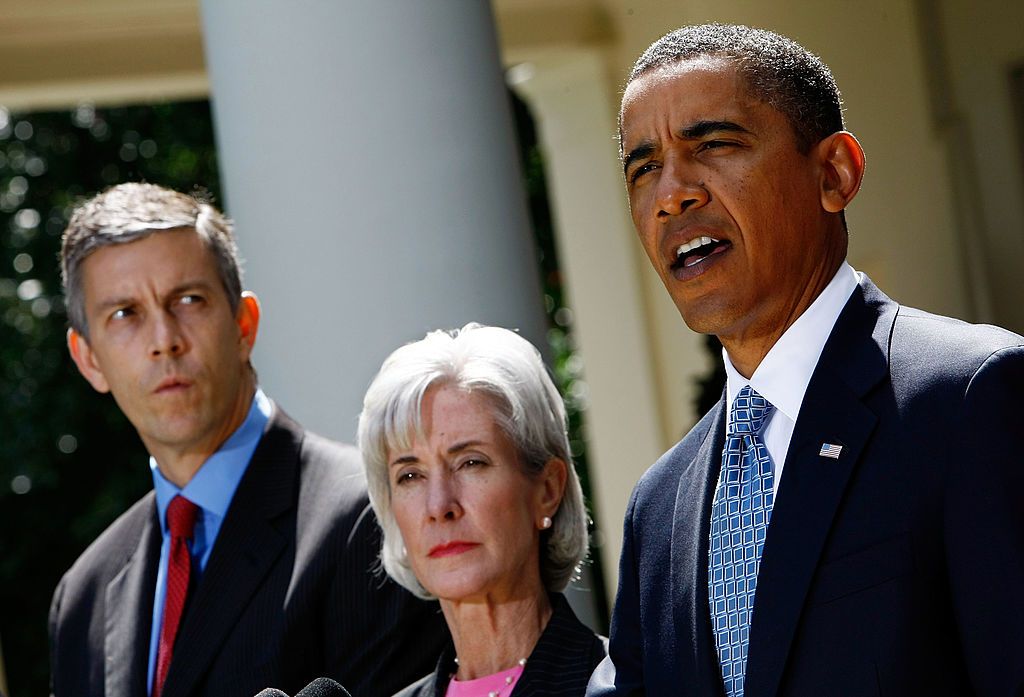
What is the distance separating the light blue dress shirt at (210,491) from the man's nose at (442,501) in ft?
2.74

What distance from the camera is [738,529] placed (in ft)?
8.62

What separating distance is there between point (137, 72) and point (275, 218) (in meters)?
4.88

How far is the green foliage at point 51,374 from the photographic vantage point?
15547 millimetres

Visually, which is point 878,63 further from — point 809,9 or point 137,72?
point 137,72

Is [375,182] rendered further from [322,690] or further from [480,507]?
[322,690]

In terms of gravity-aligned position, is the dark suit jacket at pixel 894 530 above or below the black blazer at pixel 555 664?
above

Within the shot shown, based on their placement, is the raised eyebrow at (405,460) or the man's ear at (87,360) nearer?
the raised eyebrow at (405,460)

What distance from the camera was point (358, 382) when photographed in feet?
15.3

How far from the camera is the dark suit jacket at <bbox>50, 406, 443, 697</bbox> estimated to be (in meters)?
3.68

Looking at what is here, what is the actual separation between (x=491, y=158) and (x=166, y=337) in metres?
1.15

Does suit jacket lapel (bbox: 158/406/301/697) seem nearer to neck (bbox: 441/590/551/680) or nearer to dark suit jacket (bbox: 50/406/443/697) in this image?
dark suit jacket (bbox: 50/406/443/697)

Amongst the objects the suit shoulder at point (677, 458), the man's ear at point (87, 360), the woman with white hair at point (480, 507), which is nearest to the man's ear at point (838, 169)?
the suit shoulder at point (677, 458)

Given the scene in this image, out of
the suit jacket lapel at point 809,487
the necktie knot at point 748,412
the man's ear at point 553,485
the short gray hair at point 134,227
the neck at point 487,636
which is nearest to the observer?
the suit jacket lapel at point 809,487

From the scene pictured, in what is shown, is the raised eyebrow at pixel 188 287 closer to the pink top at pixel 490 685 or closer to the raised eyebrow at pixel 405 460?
the raised eyebrow at pixel 405 460
